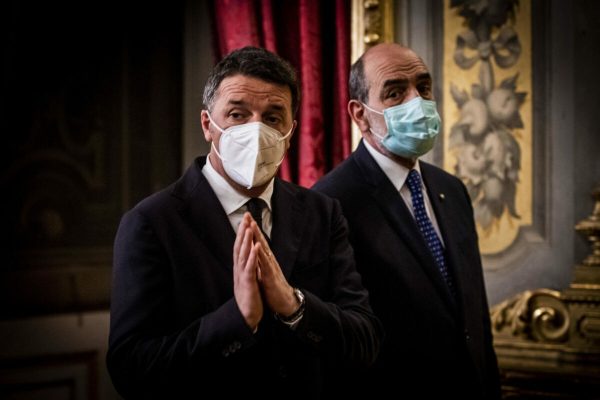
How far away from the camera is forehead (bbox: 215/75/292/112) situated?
1646 mm

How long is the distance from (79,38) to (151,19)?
340mm

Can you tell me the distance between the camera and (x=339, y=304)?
5.37ft

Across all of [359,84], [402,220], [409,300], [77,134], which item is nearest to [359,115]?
[359,84]

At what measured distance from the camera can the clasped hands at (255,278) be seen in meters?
1.43

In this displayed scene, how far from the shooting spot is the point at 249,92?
1646mm

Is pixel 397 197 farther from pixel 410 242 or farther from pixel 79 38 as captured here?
pixel 79 38

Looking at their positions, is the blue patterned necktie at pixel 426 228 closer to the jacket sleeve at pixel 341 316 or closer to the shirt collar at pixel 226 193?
the jacket sleeve at pixel 341 316

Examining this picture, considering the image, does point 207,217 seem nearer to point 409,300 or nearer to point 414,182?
point 409,300

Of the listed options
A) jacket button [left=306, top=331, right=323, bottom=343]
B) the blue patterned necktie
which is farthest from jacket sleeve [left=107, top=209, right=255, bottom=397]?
the blue patterned necktie

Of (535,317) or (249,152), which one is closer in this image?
(249,152)

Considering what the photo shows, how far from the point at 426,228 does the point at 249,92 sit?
0.71m

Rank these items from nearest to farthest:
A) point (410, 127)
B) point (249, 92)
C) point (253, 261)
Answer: point (253, 261), point (249, 92), point (410, 127)

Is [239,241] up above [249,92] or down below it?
below

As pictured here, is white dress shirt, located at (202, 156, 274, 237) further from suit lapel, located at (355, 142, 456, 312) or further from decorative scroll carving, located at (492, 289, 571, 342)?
decorative scroll carving, located at (492, 289, 571, 342)
